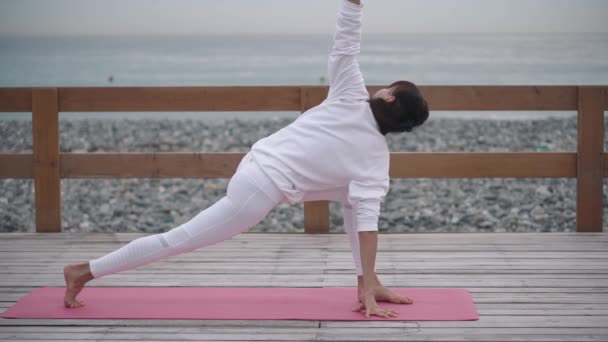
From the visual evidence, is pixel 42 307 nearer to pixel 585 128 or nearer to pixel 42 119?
pixel 42 119

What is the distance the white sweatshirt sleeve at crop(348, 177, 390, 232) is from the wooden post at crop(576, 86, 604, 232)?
98.1 inches

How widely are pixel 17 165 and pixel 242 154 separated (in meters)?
1.54

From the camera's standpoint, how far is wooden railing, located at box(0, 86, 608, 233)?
18.0ft

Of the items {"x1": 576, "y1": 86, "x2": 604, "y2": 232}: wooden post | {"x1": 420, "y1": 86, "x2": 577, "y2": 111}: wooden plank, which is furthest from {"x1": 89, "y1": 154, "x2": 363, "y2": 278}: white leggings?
{"x1": 576, "y1": 86, "x2": 604, "y2": 232}: wooden post

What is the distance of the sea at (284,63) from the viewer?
41750 millimetres

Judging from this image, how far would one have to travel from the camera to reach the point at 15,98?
562 cm

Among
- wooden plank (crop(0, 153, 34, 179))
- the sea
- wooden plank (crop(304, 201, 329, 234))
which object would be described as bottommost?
wooden plank (crop(304, 201, 329, 234))

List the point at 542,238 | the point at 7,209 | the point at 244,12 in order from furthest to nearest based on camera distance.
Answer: the point at 244,12 → the point at 7,209 → the point at 542,238

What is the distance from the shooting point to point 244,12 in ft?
205

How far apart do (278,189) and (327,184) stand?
0.22 m

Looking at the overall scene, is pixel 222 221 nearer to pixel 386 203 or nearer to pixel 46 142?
pixel 46 142

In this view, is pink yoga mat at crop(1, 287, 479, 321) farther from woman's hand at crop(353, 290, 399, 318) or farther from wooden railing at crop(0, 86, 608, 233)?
Result: wooden railing at crop(0, 86, 608, 233)

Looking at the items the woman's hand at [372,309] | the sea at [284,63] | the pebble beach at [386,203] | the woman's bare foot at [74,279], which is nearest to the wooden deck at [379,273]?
the woman's hand at [372,309]

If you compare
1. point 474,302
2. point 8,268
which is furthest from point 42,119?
point 474,302
